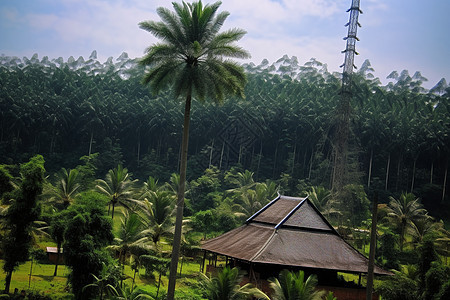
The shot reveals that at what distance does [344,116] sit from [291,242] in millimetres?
26962

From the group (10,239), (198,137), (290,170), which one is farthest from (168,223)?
(198,137)

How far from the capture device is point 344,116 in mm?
47906

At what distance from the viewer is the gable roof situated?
2248 cm

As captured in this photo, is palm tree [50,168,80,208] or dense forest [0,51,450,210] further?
dense forest [0,51,450,210]

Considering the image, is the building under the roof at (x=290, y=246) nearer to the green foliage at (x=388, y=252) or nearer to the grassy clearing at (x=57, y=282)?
the grassy clearing at (x=57, y=282)

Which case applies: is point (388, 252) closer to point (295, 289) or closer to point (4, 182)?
point (295, 289)

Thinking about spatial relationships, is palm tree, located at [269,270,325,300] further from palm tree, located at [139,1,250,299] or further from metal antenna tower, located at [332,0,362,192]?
metal antenna tower, located at [332,0,362,192]

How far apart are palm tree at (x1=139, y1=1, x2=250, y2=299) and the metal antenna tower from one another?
28.8 metres

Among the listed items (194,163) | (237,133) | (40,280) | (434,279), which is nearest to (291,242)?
(434,279)

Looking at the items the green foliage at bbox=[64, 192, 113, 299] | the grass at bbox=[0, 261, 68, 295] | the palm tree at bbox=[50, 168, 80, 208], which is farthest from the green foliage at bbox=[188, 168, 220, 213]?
the green foliage at bbox=[64, 192, 113, 299]

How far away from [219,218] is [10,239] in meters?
18.6

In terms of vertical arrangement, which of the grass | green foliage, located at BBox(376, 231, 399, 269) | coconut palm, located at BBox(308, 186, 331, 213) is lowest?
the grass

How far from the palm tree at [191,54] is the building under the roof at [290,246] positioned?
4.83m

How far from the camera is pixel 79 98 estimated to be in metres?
68.1
